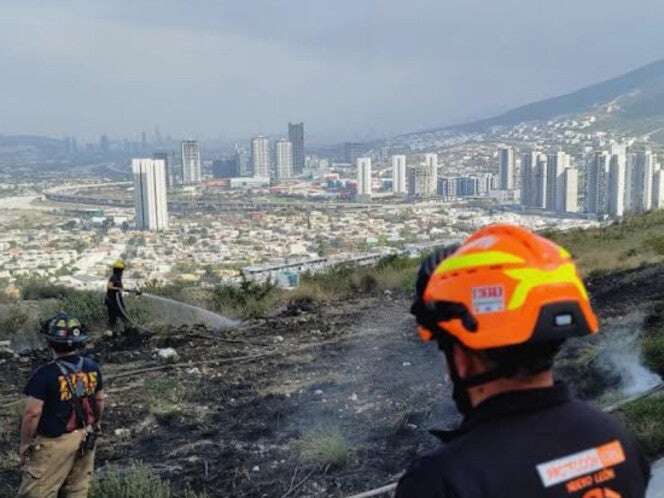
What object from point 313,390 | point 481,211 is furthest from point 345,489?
point 481,211

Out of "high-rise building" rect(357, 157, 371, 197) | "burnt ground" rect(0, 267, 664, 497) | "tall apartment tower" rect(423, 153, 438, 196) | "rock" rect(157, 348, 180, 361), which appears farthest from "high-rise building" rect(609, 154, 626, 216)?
"rock" rect(157, 348, 180, 361)

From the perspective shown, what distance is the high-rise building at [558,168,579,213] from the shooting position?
37.4 meters

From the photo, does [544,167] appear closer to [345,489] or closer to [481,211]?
[481,211]

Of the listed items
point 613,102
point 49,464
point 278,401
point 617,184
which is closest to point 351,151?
point 617,184

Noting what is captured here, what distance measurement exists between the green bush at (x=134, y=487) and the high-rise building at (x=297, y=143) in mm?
64127

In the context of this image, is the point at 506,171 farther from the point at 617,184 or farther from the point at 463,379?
the point at 463,379

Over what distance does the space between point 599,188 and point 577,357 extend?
104 feet

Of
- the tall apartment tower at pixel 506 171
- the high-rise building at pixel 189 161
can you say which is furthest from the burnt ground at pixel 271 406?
the high-rise building at pixel 189 161

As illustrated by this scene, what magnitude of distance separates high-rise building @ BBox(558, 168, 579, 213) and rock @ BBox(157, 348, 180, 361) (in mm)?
29502

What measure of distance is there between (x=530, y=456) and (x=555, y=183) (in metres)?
38.1

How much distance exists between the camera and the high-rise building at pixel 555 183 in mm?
37656

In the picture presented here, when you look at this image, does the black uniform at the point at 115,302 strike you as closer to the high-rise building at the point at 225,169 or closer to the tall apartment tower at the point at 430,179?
the tall apartment tower at the point at 430,179

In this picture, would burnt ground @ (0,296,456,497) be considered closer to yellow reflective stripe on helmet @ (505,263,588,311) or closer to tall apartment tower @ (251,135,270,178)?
yellow reflective stripe on helmet @ (505,263,588,311)

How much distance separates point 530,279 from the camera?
1.64 m
